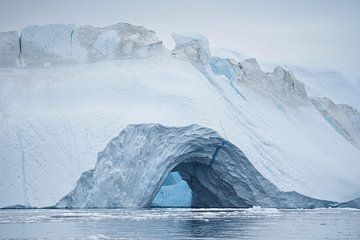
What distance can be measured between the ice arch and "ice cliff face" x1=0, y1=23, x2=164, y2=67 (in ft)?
14.2

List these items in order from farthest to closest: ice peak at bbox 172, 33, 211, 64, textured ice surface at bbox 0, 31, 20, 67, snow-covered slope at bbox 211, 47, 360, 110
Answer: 1. snow-covered slope at bbox 211, 47, 360, 110
2. ice peak at bbox 172, 33, 211, 64
3. textured ice surface at bbox 0, 31, 20, 67

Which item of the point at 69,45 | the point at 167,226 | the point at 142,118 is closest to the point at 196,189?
the point at 142,118

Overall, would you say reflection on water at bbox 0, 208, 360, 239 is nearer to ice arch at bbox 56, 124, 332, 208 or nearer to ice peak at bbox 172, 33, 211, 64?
ice arch at bbox 56, 124, 332, 208

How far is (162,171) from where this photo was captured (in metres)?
23.3

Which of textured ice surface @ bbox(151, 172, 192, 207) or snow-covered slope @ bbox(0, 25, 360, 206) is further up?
snow-covered slope @ bbox(0, 25, 360, 206)

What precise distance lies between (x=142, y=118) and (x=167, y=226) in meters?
6.97

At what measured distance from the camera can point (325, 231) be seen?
50.1ft

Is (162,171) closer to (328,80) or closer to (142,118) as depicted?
(142,118)

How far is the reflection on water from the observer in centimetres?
1402

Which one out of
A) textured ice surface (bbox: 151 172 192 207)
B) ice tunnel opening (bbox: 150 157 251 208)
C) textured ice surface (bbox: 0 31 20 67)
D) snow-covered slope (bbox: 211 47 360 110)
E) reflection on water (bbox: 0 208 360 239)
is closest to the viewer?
reflection on water (bbox: 0 208 360 239)

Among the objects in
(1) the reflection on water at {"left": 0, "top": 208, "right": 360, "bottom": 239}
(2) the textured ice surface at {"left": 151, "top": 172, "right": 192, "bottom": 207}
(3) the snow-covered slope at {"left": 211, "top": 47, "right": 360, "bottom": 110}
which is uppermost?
(1) the reflection on water at {"left": 0, "top": 208, "right": 360, "bottom": 239}

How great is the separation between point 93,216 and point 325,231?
612 cm

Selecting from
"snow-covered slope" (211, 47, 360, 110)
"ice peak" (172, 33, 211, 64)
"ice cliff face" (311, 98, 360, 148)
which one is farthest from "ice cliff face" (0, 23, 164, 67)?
"snow-covered slope" (211, 47, 360, 110)

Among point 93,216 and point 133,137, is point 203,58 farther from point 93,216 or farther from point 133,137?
point 93,216
